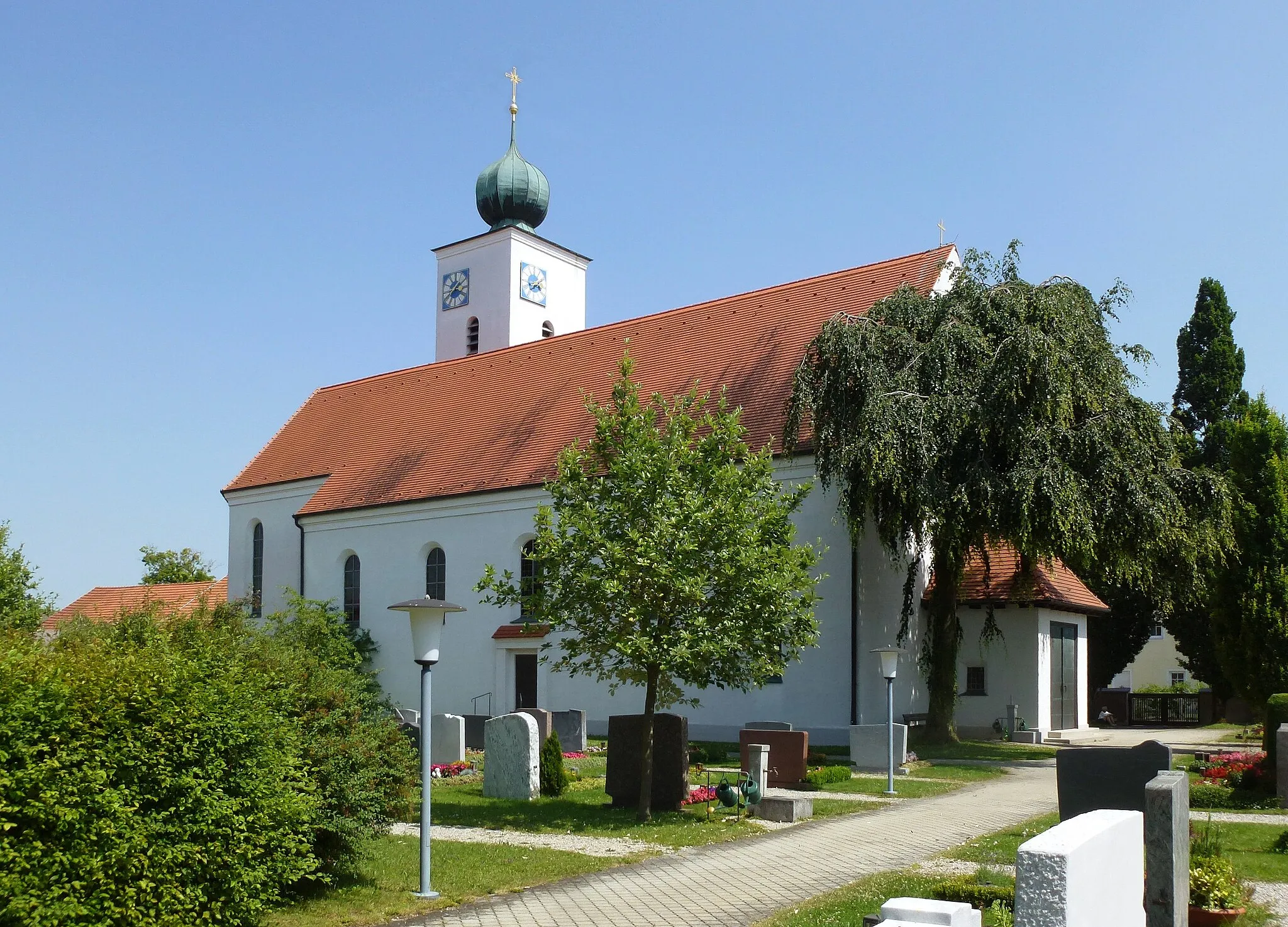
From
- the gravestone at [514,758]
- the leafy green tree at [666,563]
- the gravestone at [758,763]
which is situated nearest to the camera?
the leafy green tree at [666,563]

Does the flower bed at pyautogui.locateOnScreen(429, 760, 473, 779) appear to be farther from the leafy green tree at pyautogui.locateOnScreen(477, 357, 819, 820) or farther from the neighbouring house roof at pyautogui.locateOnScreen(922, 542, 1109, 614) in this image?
the neighbouring house roof at pyautogui.locateOnScreen(922, 542, 1109, 614)

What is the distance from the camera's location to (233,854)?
26.1 feet

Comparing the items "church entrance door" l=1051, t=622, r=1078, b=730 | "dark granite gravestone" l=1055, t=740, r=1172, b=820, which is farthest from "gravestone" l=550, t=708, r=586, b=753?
"dark granite gravestone" l=1055, t=740, r=1172, b=820

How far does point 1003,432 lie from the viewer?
21.7m

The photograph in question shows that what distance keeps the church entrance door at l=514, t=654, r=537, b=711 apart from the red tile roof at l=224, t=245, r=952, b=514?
4796 mm

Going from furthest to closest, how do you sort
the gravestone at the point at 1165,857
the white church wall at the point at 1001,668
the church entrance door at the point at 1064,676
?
1. the church entrance door at the point at 1064,676
2. the white church wall at the point at 1001,668
3. the gravestone at the point at 1165,857

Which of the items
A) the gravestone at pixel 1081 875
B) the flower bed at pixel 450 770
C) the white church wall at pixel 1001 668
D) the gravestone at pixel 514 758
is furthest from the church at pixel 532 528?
the gravestone at pixel 1081 875

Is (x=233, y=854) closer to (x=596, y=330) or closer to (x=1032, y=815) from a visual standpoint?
(x=1032, y=815)

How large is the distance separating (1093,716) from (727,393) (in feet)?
65.5

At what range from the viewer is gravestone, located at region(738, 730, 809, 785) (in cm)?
1808

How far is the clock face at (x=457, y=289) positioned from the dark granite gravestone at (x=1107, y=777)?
4269 cm

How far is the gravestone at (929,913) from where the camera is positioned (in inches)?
203

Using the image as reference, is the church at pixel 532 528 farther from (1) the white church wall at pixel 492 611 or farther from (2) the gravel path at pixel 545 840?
(2) the gravel path at pixel 545 840

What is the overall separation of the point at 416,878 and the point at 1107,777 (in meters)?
6.41
